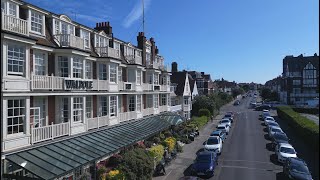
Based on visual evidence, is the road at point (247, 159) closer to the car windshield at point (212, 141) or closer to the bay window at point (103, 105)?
the car windshield at point (212, 141)

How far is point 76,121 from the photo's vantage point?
22594 mm

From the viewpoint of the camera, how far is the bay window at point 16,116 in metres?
16.4

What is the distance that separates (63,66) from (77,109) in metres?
3.29

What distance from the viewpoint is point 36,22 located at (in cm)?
2012

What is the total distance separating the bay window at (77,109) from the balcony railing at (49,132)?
170 cm

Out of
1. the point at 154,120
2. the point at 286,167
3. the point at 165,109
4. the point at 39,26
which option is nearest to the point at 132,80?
the point at 154,120

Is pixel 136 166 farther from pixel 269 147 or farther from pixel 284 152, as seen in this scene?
pixel 269 147

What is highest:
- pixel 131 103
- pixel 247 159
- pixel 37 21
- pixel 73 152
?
pixel 37 21

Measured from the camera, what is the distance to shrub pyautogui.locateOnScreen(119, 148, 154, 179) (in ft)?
67.8

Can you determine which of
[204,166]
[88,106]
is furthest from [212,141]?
[88,106]

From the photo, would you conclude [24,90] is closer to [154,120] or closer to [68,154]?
[68,154]

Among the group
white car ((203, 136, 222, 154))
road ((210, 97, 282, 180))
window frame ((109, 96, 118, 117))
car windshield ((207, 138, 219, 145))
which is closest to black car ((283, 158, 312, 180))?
road ((210, 97, 282, 180))

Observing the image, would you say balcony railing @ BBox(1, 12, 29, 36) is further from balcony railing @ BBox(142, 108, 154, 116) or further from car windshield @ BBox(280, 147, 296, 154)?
car windshield @ BBox(280, 147, 296, 154)

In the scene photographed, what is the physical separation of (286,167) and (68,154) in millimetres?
16868
